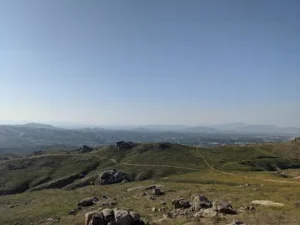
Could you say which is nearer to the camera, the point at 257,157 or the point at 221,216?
the point at 221,216

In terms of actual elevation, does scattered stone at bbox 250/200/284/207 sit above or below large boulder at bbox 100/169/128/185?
above

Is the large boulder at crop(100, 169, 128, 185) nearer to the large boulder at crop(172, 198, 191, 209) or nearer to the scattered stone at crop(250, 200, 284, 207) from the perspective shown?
the large boulder at crop(172, 198, 191, 209)

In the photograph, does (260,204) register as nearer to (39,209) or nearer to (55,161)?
(39,209)

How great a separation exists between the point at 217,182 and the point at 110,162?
7602 centimetres

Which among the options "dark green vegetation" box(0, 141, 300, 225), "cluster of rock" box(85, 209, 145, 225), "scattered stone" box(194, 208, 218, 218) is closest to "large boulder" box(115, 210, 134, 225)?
"cluster of rock" box(85, 209, 145, 225)

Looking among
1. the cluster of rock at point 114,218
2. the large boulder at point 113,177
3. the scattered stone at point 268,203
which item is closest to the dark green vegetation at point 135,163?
the large boulder at point 113,177

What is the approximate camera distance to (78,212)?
60.7m

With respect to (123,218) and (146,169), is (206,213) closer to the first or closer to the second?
(123,218)

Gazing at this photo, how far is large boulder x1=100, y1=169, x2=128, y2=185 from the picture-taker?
133500 mm

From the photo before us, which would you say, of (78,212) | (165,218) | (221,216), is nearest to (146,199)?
(78,212)

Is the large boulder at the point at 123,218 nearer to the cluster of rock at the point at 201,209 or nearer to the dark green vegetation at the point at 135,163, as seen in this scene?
the cluster of rock at the point at 201,209

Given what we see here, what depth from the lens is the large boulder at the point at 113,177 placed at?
13350cm

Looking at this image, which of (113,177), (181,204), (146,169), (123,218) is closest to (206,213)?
(181,204)

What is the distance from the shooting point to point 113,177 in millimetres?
135500
